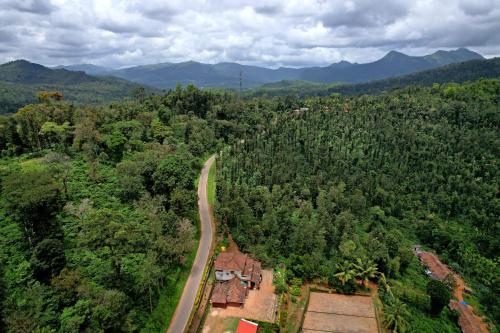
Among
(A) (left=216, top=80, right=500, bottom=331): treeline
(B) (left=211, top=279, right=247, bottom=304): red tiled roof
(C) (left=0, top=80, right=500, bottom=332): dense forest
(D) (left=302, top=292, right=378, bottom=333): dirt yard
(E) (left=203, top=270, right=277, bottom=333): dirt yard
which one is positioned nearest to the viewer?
(C) (left=0, top=80, right=500, bottom=332): dense forest

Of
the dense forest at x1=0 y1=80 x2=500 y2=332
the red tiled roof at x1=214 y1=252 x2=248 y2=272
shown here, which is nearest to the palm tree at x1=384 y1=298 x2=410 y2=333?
the dense forest at x1=0 y1=80 x2=500 y2=332

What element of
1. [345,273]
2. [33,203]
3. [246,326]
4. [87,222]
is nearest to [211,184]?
[87,222]

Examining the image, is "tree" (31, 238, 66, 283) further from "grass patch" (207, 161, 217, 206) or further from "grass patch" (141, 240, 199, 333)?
"grass patch" (207, 161, 217, 206)

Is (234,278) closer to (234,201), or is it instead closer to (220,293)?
(220,293)

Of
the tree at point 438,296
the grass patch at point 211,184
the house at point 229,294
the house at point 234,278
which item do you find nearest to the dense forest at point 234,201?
the tree at point 438,296

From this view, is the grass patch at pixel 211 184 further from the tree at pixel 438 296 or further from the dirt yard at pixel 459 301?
the dirt yard at pixel 459 301

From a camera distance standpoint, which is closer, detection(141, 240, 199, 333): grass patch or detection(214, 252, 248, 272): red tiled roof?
detection(141, 240, 199, 333): grass patch

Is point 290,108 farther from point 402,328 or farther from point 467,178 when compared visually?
point 402,328

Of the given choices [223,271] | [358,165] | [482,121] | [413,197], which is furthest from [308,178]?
[482,121]
